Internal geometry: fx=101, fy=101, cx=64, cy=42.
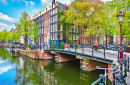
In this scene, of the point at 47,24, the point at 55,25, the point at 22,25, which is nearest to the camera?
the point at 55,25

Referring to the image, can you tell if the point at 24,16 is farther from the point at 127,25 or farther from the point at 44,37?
the point at 127,25

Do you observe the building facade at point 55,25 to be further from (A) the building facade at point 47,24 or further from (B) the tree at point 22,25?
(B) the tree at point 22,25

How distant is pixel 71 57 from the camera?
22969 mm

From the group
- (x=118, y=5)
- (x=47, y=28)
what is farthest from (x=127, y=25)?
(x=47, y=28)

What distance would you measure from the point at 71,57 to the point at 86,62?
8824 mm

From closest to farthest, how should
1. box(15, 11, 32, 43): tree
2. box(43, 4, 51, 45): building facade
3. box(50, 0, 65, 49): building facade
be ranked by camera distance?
box(50, 0, 65, 49): building facade < box(15, 11, 32, 43): tree < box(43, 4, 51, 45): building facade

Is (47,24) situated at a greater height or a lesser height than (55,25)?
greater

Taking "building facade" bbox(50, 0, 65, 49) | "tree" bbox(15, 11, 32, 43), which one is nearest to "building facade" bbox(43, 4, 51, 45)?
"building facade" bbox(50, 0, 65, 49)

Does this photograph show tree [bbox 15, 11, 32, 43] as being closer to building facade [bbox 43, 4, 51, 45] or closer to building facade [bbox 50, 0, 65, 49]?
building facade [bbox 43, 4, 51, 45]

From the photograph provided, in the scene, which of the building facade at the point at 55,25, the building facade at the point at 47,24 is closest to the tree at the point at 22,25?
the building facade at the point at 47,24

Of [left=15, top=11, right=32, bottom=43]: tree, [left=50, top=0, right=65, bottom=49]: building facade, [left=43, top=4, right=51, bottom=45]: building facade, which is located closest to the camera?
[left=50, top=0, right=65, bottom=49]: building facade

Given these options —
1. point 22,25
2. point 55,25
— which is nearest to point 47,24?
point 55,25

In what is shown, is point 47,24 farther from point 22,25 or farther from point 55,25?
point 22,25

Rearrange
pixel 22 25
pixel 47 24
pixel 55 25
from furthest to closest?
pixel 47 24, pixel 22 25, pixel 55 25
